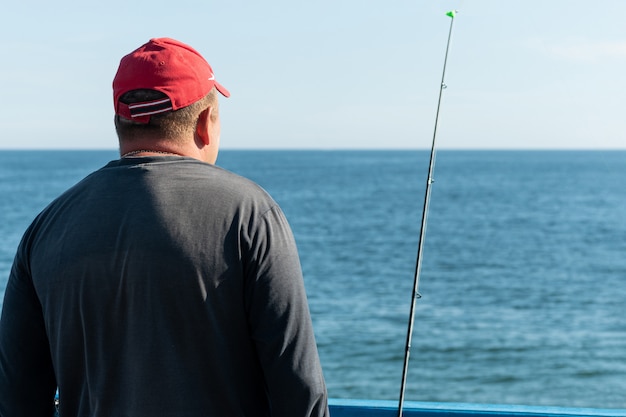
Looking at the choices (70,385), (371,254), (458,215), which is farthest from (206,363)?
(458,215)

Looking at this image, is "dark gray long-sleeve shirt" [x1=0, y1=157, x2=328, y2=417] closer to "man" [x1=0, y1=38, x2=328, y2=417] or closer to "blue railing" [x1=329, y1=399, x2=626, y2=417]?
"man" [x1=0, y1=38, x2=328, y2=417]

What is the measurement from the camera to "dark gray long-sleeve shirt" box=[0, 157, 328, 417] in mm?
1387

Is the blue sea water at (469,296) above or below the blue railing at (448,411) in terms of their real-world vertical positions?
below

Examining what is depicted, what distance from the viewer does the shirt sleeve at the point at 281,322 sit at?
1402mm

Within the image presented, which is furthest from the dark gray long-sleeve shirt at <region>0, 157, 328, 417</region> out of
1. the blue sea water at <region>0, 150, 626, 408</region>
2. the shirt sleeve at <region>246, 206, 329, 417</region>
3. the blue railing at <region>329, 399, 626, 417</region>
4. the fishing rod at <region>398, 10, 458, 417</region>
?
the blue sea water at <region>0, 150, 626, 408</region>

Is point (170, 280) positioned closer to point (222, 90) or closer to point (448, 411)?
point (222, 90)

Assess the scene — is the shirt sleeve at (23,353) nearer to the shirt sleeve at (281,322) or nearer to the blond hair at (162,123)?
the blond hair at (162,123)

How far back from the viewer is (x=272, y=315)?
1.41 m

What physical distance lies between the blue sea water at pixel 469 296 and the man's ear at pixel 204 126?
30.7ft

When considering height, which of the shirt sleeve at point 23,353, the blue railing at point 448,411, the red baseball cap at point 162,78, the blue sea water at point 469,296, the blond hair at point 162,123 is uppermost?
the red baseball cap at point 162,78

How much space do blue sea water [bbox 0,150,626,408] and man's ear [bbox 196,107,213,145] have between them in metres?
9.35

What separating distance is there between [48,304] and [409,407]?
1.43 metres

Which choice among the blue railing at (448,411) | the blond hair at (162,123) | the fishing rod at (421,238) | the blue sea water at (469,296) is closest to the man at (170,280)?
the blond hair at (162,123)

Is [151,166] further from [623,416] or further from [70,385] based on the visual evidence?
[623,416]
